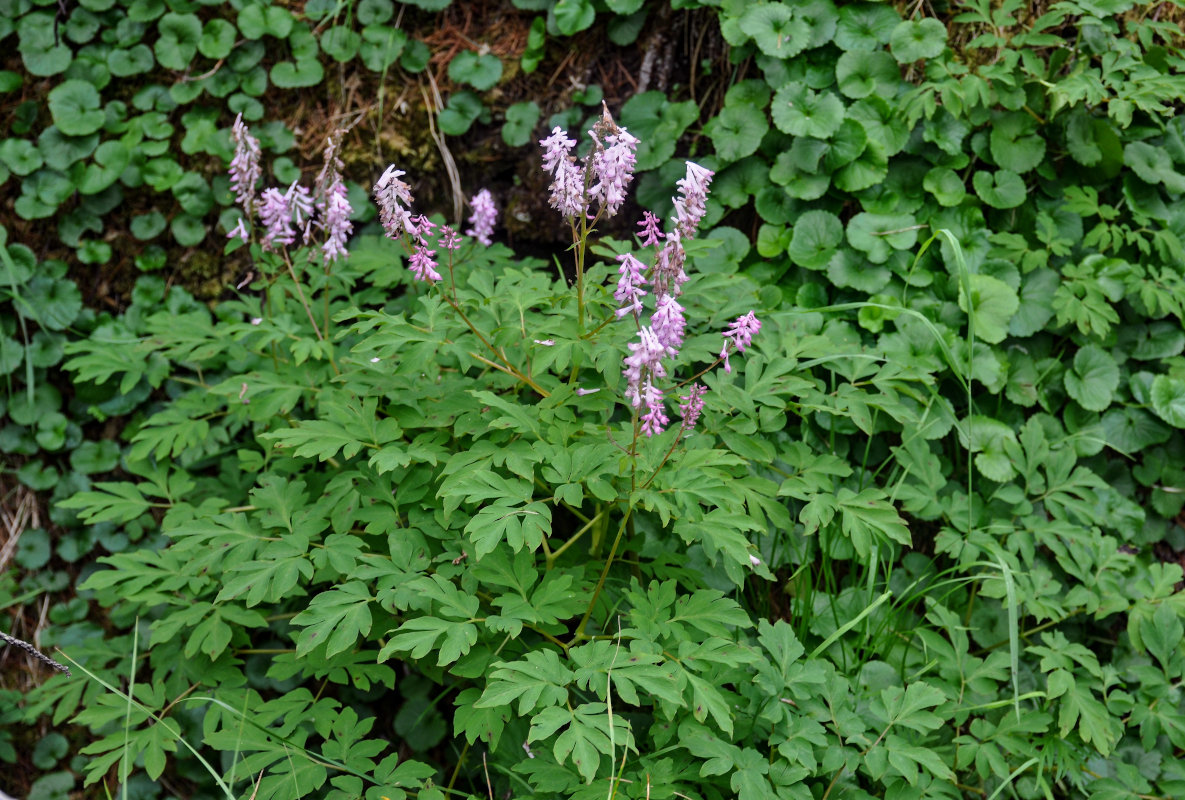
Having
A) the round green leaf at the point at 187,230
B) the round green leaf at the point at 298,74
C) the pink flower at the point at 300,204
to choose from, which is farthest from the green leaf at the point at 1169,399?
the round green leaf at the point at 187,230

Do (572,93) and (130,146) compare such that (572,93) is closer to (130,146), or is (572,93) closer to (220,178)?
(220,178)

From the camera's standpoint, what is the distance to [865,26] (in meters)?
3.14

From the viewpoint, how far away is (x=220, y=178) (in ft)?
11.3

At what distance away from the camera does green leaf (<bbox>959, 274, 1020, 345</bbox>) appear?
9.68 ft

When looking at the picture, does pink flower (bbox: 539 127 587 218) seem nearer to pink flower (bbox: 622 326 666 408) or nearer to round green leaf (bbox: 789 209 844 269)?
pink flower (bbox: 622 326 666 408)

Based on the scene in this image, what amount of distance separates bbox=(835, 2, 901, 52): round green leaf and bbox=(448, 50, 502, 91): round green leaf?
1343 millimetres

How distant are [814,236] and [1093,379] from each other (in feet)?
3.67

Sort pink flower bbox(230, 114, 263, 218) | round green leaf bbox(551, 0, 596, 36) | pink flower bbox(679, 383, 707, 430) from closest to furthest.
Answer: pink flower bbox(679, 383, 707, 430) < pink flower bbox(230, 114, 263, 218) < round green leaf bbox(551, 0, 596, 36)

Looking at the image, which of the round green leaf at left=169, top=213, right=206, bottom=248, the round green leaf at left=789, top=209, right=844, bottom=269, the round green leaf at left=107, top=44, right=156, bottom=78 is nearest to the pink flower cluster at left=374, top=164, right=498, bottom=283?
the round green leaf at left=789, top=209, right=844, bottom=269

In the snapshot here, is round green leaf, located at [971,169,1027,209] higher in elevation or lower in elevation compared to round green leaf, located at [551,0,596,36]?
lower

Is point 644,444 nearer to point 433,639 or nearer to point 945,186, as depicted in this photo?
point 433,639

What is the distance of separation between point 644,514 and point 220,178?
2.30 m

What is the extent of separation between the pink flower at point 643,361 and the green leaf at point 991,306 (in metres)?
1.65

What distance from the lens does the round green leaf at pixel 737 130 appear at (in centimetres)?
314
